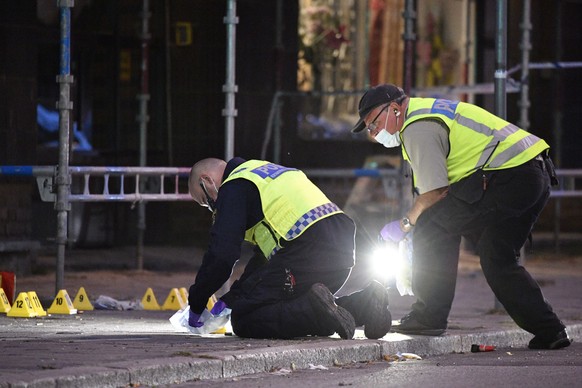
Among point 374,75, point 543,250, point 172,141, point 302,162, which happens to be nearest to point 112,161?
point 172,141

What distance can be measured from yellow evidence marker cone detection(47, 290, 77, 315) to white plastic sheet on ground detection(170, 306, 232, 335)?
1719 mm

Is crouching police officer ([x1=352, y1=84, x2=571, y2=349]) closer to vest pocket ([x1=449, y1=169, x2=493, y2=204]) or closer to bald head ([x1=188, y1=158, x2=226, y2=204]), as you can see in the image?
vest pocket ([x1=449, y1=169, x2=493, y2=204])

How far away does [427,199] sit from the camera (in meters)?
8.50

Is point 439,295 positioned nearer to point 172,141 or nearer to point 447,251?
point 447,251

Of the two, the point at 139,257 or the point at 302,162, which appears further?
the point at 302,162

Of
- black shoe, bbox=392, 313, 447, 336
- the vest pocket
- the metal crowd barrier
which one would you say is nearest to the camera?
the vest pocket

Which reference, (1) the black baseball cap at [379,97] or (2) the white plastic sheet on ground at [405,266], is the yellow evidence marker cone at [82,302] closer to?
(2) the white plastic sheet on ground at [405,266]

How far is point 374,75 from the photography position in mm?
17188

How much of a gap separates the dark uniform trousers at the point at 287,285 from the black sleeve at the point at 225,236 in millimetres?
262

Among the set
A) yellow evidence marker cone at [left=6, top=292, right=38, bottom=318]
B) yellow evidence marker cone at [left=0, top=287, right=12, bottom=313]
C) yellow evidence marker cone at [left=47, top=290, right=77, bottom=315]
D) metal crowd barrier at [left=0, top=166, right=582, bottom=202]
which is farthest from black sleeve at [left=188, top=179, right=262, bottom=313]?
metal crowd barrier at [left=0, top=166, right=582, bottom=202]

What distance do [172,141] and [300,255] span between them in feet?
25.0

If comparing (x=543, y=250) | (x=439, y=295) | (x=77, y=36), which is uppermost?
(x=77, y=36)

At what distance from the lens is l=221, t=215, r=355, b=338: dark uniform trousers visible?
27.1ft

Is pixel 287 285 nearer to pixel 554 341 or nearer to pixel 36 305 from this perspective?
pixel 554 341
